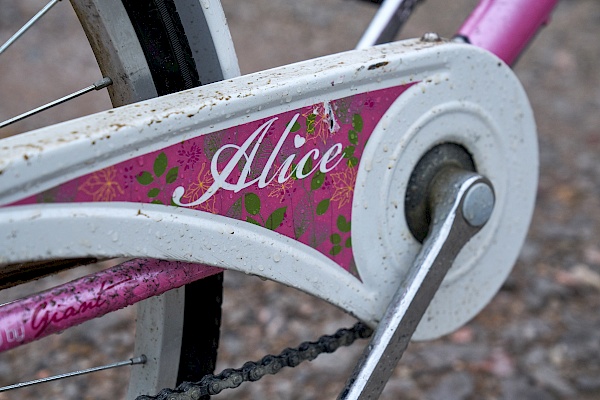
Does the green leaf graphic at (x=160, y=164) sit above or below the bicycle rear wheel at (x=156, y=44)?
below

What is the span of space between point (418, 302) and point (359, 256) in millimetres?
75

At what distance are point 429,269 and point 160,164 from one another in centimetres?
30

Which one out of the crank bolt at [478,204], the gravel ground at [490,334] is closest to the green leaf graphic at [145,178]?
the crank bolt at [478,204]

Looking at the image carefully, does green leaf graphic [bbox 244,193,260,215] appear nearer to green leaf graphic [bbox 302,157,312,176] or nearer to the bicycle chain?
green leaf graphic [bbox 302,157,312,176]

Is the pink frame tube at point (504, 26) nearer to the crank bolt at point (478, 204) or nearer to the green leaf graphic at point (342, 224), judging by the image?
the crank bolt at point (478, 204)

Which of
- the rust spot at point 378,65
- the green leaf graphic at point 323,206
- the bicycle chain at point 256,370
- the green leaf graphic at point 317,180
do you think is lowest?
the bicycle chain at point 256,370

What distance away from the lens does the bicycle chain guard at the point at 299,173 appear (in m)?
0.53

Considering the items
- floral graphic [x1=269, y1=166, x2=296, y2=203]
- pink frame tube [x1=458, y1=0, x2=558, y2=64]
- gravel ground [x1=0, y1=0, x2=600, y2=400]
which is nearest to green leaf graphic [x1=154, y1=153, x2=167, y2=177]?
floral graphic [x1=269, y1=166, x2=296, y2=203]

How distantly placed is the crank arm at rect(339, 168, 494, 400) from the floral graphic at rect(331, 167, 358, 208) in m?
0.10

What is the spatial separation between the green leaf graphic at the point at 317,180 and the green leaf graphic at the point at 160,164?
0.16 meters

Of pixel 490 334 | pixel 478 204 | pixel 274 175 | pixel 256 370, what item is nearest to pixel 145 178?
pixel 274 175

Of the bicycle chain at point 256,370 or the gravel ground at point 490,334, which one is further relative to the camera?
the gravel ground at point 490,334

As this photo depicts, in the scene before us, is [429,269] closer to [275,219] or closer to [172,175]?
[275,219]

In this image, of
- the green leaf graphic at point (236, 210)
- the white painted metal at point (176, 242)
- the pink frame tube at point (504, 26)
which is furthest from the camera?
the pink frame tube at point (504, 26)
